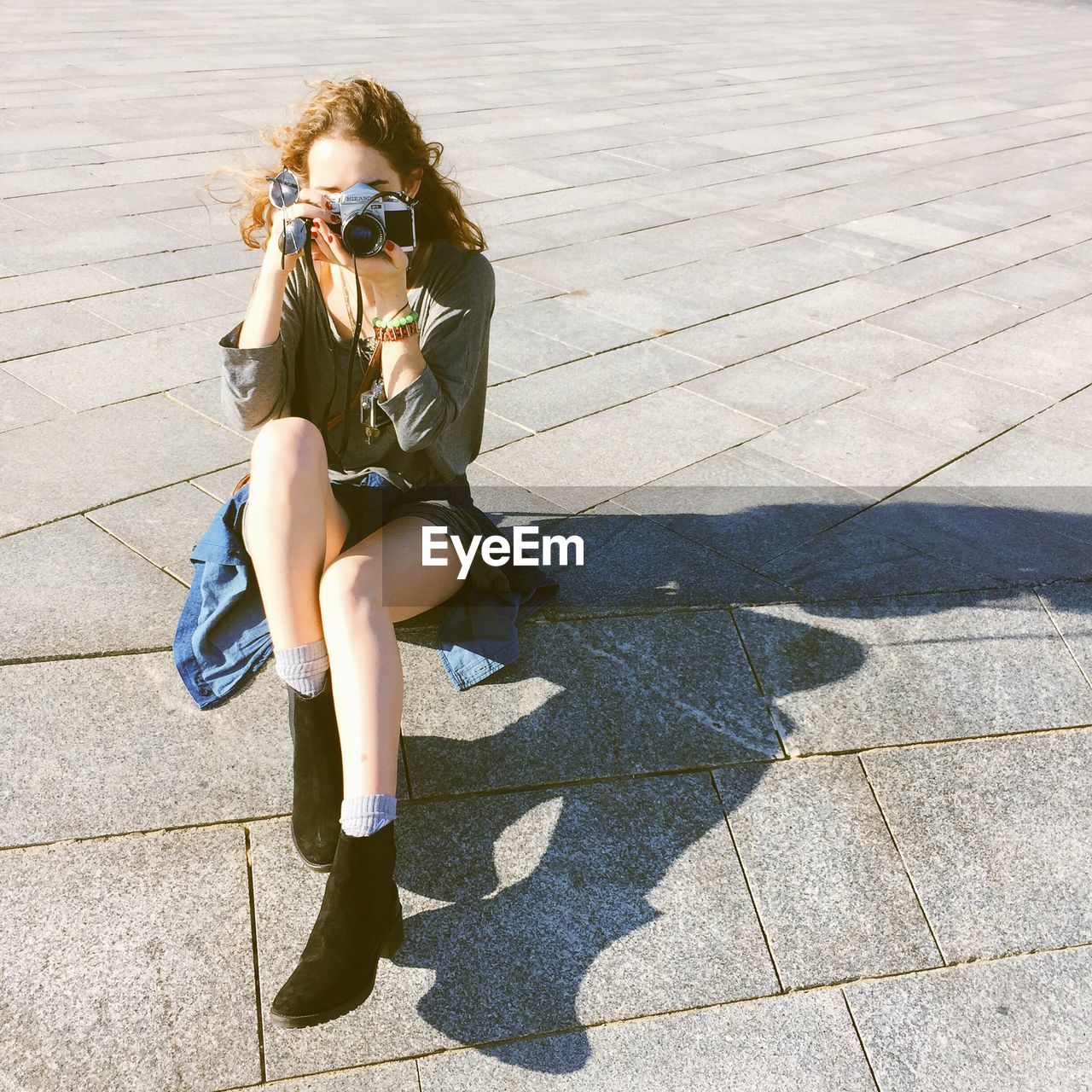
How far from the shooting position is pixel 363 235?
267cm

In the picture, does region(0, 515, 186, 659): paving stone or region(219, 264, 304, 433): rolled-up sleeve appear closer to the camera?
region(219, 264, 304, 433): rolled-up sleeve

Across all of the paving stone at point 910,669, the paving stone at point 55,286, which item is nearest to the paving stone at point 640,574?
the paving stone at point 910,669

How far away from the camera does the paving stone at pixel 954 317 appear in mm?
5609

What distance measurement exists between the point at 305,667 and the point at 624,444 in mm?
2054

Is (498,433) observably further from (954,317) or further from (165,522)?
(954,317)

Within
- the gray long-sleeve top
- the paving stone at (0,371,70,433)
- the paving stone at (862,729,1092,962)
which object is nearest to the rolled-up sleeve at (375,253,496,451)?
the gray long-sleeve top

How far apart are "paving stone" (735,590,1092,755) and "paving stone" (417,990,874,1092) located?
29.2 inches

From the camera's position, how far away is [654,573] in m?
3.44

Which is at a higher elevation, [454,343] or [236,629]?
[454,343]

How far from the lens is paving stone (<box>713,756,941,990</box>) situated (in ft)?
8.21

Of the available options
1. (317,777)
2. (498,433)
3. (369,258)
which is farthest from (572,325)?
(317,777)

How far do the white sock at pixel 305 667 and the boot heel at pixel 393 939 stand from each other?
19.5 inches

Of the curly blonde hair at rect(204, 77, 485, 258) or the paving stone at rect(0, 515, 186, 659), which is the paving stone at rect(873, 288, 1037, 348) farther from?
the paving stone at rect(0, 515, 186, 659)

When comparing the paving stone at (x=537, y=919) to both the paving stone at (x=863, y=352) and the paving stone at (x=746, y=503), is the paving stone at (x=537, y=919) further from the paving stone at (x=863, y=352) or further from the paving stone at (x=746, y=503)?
the paving stone at (x=863, y=352)
